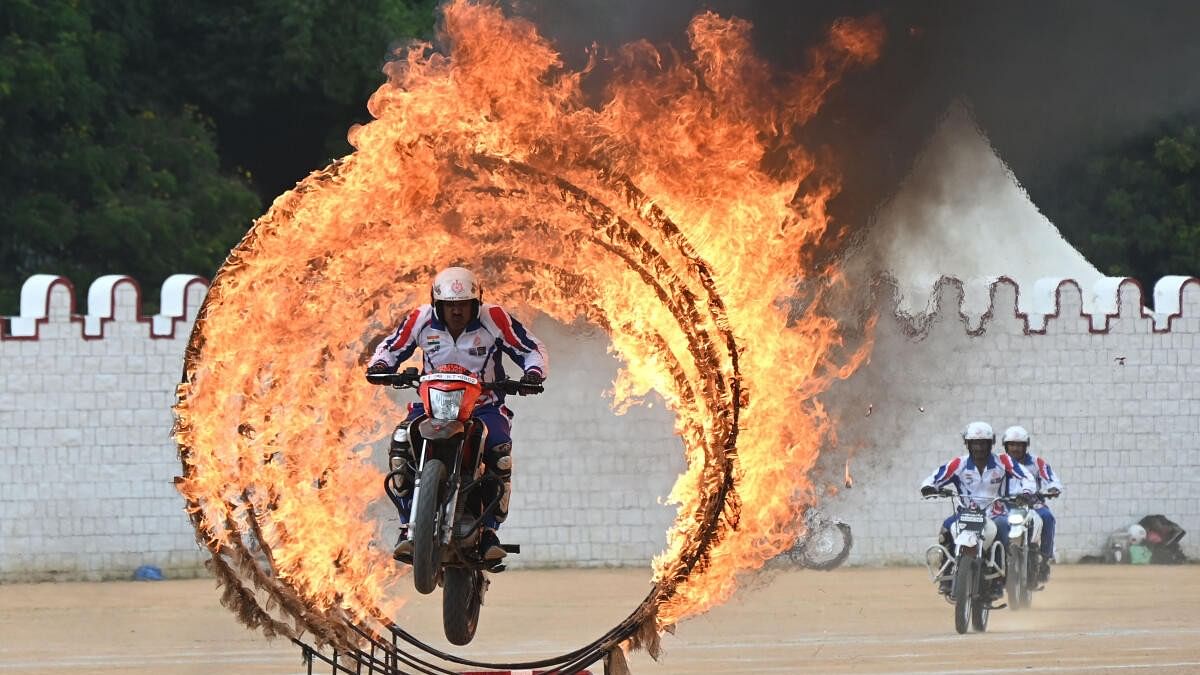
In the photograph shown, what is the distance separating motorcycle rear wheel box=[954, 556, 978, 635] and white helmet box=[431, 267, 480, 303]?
8.25 meters

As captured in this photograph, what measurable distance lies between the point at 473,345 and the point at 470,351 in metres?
0.04

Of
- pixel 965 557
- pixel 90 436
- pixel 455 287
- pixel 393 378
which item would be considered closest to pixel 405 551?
pixel 393 378

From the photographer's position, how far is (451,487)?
1300cm

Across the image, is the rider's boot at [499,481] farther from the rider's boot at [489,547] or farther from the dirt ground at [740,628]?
the dirt ground at [740,628]

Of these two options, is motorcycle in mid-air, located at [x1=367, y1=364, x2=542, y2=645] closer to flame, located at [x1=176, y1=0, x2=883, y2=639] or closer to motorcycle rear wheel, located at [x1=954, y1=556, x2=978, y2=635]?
flame, located at [x1=176, y1=0, x2=883, y2=639]

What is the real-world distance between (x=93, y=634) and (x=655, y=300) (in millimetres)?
8906

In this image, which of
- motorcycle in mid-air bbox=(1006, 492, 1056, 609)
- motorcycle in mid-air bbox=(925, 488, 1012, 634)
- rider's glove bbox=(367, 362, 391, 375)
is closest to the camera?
rider's glove bbox=(367, 362, 391, 375)

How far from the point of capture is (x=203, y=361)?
13.6m

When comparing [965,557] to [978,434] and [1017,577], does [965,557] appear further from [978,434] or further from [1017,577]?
[1017,577]

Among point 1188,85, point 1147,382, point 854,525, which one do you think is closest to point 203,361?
point 1188,85

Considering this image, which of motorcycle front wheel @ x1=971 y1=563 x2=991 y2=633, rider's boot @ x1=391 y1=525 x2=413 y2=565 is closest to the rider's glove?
rider's boot @ x1=391 y1=525 x2=413 y2=565

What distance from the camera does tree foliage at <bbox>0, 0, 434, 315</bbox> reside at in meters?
33.2

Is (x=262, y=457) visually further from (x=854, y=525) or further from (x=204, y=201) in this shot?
(x=204, y=201)

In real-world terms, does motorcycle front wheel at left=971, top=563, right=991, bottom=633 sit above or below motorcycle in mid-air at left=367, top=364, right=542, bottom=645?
below
